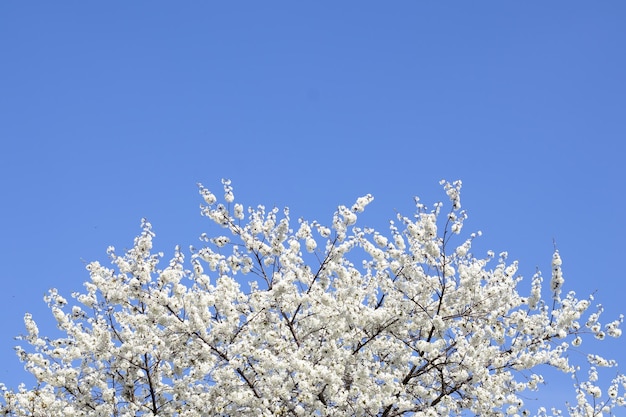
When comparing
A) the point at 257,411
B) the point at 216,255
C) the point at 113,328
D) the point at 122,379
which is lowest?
the point at 257,411

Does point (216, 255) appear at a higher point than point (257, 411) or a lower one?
higher

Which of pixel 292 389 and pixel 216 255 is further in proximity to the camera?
pixel 216 255

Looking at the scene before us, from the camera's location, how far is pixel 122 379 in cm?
1290

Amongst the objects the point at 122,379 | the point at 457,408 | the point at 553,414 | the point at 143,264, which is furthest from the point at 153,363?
the point at 553,414

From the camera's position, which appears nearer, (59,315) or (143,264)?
(143,264)

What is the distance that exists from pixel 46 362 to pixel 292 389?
4757mm

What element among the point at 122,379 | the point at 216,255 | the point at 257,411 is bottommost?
the point at 257,411

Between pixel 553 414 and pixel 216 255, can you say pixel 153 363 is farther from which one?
pixel 553 414

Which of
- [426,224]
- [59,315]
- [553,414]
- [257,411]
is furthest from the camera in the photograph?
[553,414]

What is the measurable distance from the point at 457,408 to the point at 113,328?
619cm

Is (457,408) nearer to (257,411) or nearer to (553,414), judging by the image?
(257,411)

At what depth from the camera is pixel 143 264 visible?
1233 centimetres

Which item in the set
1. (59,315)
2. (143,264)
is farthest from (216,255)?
(59,315)

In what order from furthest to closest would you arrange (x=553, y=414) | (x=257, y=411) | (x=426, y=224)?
(x=553, y=414) → (x=426, y=224) → (x=257, y=411)
